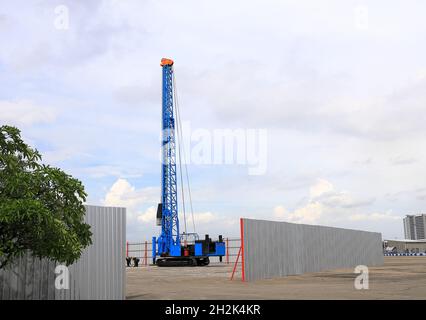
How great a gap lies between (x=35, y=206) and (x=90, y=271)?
565 centimetres

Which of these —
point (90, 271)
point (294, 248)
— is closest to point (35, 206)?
point (90, 271)

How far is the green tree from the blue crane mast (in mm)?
35032

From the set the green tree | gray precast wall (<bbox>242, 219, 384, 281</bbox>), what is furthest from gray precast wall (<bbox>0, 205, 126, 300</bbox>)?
gray precast wall (<bbox>242, 219, 384, 281</bbox>)

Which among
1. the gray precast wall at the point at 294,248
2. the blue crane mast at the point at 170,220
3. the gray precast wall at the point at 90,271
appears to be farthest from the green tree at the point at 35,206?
the blue crane mast at the point at 170,220

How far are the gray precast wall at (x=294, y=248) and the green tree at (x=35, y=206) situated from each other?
1561 cm

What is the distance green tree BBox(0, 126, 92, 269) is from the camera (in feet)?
35.3

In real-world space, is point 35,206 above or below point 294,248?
above

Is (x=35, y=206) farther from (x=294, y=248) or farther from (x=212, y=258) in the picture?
(x=212, y=258)

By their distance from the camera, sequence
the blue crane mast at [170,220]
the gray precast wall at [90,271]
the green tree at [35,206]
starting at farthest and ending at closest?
the blue crane mast at [170,220]
the gray precast wall at [90,271]
the green tree at [35,206]

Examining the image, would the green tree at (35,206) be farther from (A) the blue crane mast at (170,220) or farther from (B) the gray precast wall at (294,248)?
(A) the blue crane mast at (170,220)

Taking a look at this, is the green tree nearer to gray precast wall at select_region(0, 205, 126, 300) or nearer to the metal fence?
gray precast wall at select_region(0, 205, 126, 300)

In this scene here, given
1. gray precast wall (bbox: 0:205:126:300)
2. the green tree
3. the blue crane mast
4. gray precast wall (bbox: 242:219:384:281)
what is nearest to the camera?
the green tree

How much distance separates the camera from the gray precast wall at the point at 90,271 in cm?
1404

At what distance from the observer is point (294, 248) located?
32531 millimetres
